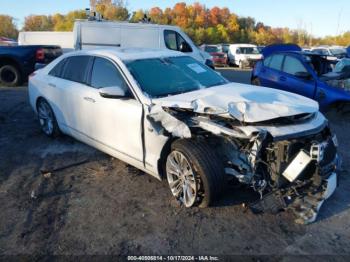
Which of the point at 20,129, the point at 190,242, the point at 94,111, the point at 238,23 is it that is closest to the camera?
the point at 190,242

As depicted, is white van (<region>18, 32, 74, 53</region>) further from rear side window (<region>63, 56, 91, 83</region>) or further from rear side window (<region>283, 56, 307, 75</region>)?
rear side window (<region>63, 56, 91, 83</region>)

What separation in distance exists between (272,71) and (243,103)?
225 inches

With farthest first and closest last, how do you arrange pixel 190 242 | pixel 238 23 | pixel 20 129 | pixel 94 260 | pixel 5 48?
pixel 238 23 → pixel 5 48 → pixel 20 129 → pixel 190 242 → pixel 94 260

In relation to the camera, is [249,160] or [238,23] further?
A: [238,23]

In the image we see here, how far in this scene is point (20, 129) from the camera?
7078 millimetres

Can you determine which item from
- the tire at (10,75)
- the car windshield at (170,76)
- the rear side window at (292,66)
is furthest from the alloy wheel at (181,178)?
the tire at (10,75)

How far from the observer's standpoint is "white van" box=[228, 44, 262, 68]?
26.0 meters

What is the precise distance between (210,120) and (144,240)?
4.36 feet

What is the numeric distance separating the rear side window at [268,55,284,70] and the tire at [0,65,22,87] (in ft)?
27.2

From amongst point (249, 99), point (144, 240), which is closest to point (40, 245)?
point (144, 240)

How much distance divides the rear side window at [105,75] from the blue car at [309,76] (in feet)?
16.0

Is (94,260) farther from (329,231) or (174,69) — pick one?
(174,69)

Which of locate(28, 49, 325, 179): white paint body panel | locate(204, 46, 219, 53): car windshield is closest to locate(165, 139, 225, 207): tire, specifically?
locate(28, 49, 325, 179): white paint body panel

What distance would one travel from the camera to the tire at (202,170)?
367cm
